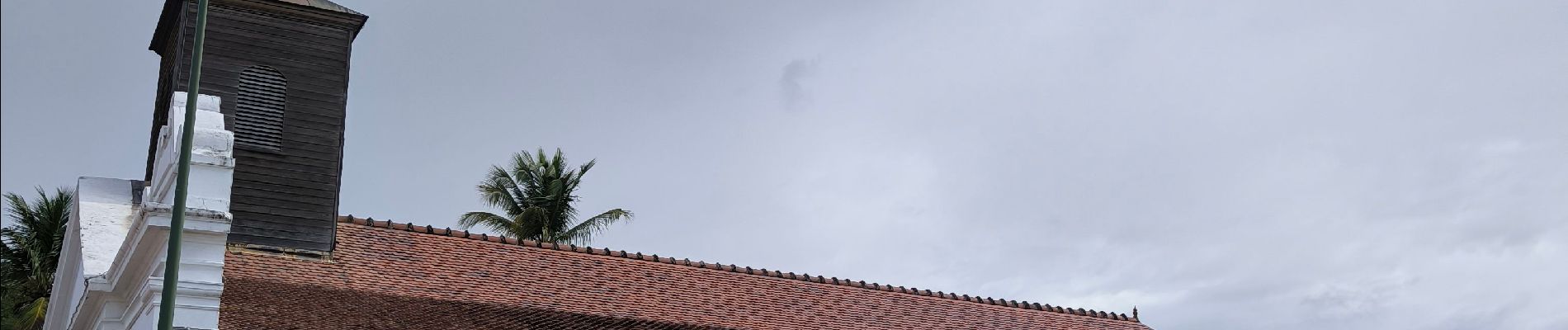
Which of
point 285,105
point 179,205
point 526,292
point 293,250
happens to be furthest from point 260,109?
point 179,205

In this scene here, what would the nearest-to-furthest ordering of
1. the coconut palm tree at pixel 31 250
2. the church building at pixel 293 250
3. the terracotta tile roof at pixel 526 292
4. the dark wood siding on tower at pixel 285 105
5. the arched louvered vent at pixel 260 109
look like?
the church building at pixel 293 250 < the terracotta tile roof at pixel 526 292 < the dark wood siding on tower at pixel 285 105 < the arched louvered vent at pixel 260 109 < the coconut palm tree at pixel 31 250

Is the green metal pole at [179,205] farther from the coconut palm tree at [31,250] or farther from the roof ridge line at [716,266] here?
the coconut palm tree at [31,250]

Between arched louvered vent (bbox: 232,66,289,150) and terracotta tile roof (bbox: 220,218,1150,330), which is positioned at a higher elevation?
arched louvered vent (bbox: 232,66,289,150)

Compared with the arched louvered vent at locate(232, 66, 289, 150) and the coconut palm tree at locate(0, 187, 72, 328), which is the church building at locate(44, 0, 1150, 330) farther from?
the coconut palm tree at locate(0, 187, 72, 328)

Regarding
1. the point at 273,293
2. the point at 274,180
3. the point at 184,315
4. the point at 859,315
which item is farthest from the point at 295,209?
the point at 859,315

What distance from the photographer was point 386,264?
21516 mm

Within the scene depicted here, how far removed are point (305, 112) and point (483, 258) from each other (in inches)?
128

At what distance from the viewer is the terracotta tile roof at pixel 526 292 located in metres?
20.0

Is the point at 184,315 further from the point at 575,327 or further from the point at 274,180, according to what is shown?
the point at 575,327

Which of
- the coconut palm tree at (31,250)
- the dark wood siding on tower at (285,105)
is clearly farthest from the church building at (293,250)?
the coconut palm tree at (31,250)

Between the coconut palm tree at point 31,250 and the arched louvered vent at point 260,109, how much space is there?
1394 cm

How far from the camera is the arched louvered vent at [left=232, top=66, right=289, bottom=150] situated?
2133cm

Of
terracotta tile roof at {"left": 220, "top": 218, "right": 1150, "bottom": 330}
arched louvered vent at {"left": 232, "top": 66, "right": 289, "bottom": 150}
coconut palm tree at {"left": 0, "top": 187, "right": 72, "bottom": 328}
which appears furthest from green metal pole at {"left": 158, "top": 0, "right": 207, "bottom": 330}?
coconut palm tree at {"left": 0, "top": 187, "right": 72, "bottom": 328}

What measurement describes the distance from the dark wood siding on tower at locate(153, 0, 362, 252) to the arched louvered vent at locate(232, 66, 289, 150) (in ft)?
0.22
